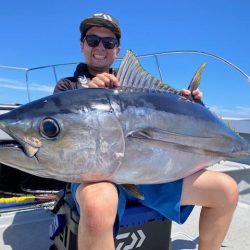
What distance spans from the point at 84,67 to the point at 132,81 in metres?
0.87

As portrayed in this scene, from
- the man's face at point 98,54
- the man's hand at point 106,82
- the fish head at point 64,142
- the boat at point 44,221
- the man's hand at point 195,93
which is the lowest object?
the boat at point 44,221

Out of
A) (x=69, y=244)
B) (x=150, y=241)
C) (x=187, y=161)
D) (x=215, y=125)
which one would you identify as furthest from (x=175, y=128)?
(x=69, y=244)

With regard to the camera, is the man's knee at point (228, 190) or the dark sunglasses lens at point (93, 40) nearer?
the man's knee at point (228, 190)

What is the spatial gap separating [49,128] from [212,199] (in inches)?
39.1

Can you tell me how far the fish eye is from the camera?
150 centimetres

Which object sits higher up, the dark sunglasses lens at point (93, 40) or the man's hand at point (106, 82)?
the dark sunglasses lens at point (93, 40)

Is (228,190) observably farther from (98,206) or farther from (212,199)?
(98,206)

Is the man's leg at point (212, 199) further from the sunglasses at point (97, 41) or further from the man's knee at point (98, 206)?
the sunglasses at point (97, 41)

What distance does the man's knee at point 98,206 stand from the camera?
1.53 metres

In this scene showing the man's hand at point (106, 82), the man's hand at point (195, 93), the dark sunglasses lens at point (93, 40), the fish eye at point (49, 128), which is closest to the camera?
the fish eye at point (49, 128)

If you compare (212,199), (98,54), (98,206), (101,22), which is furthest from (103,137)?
(101,22)

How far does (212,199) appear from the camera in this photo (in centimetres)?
191

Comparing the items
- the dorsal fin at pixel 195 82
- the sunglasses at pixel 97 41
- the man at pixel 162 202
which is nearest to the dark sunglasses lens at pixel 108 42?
the sunglasses at pixel 97 41

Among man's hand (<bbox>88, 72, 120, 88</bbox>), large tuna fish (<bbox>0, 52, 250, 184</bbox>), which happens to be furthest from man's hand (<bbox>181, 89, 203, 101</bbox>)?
man's hand (<bbox>88, 72, 120, 88</bbox>)
